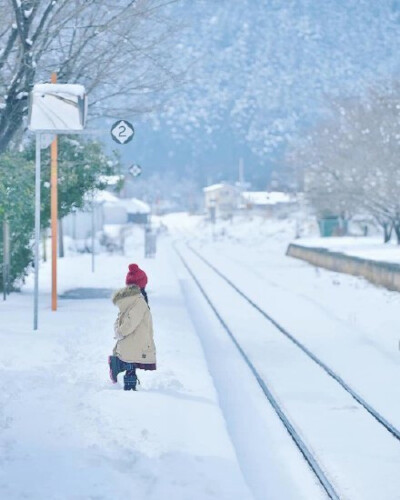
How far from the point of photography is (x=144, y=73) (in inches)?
891

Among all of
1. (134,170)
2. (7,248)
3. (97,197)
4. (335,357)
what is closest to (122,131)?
(7,248)

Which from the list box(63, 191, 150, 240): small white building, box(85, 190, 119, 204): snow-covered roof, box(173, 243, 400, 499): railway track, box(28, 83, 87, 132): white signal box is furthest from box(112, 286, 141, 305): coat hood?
box(63, 191, 150, 240): small white building

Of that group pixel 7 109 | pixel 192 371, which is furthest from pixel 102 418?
pixel 7 109

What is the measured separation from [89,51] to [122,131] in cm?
197

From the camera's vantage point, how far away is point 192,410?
36.2 feet

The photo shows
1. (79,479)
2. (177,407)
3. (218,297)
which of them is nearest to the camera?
(79,479)

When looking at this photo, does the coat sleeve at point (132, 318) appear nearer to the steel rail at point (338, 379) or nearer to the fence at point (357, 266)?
the steel rail at point (338, 379)

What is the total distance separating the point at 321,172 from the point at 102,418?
47.1 meters

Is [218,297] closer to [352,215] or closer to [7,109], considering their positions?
[7,109]

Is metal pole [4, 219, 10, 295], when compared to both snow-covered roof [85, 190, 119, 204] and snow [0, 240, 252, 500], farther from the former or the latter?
snow [0, 240, 252, 500]

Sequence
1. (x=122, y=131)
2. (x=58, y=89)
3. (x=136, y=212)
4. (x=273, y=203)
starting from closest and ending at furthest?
(x=58, y=89)
(x=122, y=131)
(x=273, y=203)
(x=136, y=212)

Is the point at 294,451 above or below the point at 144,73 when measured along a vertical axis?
below

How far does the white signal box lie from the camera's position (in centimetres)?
1791

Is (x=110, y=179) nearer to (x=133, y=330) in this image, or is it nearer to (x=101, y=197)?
(x=133, y=330)
